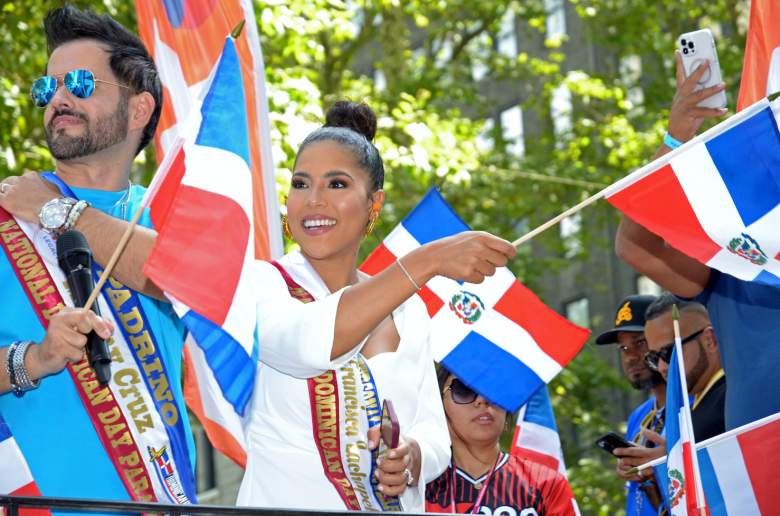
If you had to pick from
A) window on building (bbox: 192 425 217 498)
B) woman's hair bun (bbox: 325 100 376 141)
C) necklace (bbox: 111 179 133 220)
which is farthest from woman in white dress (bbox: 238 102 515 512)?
window on building (bbox: 192 425 217 498)

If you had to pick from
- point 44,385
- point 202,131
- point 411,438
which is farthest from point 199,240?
point 411,438

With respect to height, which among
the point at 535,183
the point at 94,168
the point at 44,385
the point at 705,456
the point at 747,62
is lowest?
the point at 705,456

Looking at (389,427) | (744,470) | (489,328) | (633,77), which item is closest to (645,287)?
(633,77)

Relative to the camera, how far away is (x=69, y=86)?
3699mm

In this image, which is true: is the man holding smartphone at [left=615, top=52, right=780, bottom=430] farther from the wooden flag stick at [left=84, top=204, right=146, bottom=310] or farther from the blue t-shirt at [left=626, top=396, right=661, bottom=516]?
the wooden flag stick at [left=84, top=204, right=146, bottom=310]

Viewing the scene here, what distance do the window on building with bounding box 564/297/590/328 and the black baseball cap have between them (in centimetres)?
1950

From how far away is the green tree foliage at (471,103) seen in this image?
1033 cm

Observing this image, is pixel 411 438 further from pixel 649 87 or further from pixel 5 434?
pixel 649 87

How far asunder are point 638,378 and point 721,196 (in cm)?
313

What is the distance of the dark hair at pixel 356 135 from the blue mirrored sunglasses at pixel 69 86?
64 centimetres

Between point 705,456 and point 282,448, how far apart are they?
1535 mm

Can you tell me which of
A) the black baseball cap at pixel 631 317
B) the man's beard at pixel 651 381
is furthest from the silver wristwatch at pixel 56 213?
the black baseball cap at pixel 631 317

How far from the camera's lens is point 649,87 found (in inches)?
672

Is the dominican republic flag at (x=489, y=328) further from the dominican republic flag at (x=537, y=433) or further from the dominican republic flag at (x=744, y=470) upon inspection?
the dominican republic flag at (x=744, y=470)
